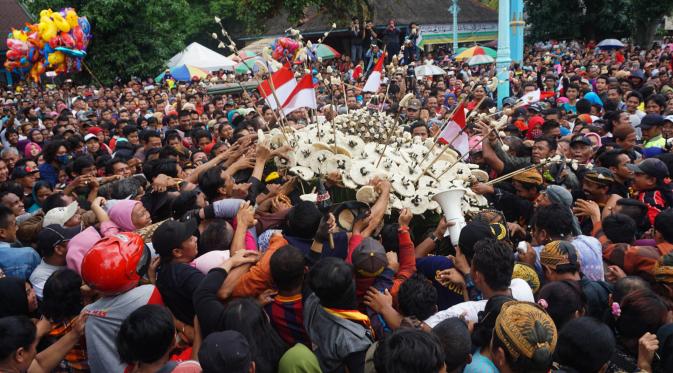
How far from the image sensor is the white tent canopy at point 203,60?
2252cm

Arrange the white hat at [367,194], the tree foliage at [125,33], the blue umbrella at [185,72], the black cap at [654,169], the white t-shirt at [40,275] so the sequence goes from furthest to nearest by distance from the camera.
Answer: the tree foliage at [125,33]
the blue umbrella at [185,72]
the black cap at [654,169]
the white hat at [367,194]
the white t-shirt at [40,275]

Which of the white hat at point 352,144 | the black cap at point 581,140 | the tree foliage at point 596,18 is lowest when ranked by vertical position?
the tree foliage at point 596,18

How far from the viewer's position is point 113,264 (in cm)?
314

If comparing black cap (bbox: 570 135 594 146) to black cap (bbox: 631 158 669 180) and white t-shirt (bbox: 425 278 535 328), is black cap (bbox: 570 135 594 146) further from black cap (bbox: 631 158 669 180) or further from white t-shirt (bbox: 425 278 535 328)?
white t-shirt (bbox: 425 278 535 328)

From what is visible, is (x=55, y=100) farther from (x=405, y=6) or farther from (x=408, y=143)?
(x=405, y=6)

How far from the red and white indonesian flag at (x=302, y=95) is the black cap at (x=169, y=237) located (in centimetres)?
189

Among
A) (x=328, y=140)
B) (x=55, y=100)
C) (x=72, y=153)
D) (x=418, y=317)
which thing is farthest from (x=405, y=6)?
(x=418, y=317)

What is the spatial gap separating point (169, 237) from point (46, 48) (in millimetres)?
15980

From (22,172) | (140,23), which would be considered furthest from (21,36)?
(22,172)

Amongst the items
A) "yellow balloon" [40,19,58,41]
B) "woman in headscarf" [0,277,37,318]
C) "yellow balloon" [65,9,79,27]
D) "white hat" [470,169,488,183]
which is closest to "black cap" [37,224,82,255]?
"woman in headscarf" [0,277,37,318]

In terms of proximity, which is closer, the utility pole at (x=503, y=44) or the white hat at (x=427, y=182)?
the white hat at (x=427, y=182)

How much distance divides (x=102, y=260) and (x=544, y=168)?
4.14 meters

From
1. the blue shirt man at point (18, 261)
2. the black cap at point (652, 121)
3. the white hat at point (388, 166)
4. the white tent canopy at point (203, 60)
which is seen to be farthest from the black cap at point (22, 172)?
the white tent canopy at point (203, 60)

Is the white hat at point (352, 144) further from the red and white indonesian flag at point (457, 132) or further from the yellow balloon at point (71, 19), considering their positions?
the yellow balloon at point (71, 19)
